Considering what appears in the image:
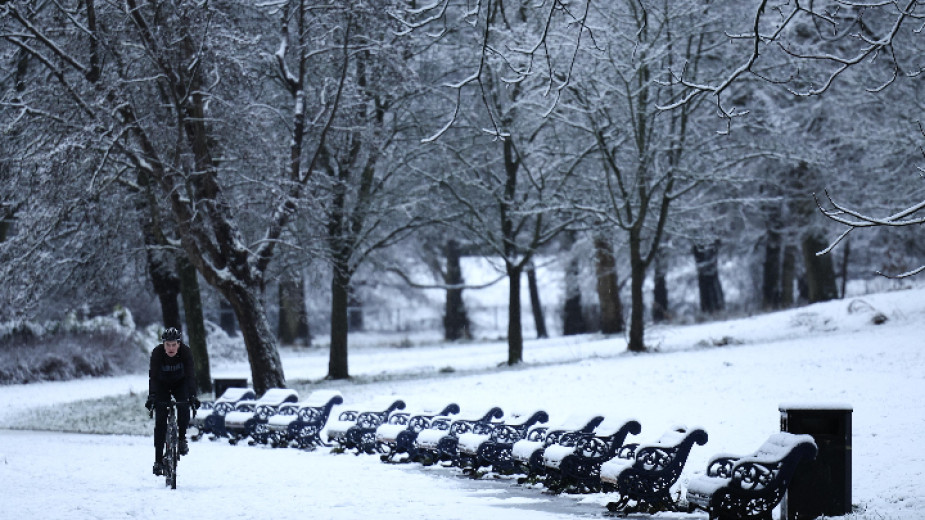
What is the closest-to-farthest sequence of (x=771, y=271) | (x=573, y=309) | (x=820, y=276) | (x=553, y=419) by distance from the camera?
(x=553, y=419)
(x=820, y=276)
(x=771, y=271)
(x=573, y=309)

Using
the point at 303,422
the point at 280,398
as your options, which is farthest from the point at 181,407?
the point at 280,398

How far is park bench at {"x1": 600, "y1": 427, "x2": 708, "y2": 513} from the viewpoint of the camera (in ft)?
33.7

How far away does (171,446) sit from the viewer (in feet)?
39.4

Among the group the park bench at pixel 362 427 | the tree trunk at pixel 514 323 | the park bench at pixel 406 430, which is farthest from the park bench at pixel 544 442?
the tree trunk at pixel 514 323

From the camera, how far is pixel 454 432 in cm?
1487

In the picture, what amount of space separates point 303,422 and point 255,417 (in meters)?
1.27

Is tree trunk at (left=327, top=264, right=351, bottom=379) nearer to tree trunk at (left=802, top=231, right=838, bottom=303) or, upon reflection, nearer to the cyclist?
tree trunk at (left=802, top=231, right=838, bottom=303)

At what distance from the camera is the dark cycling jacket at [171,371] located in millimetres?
12375

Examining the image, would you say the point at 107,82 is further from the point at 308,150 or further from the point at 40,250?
the point at 308,150

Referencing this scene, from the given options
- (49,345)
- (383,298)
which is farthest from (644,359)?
(383,298)

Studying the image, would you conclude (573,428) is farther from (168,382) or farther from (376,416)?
(376,416)

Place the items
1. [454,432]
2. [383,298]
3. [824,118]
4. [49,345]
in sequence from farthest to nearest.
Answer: [383,298], [49,345], [824,118], [454,432]

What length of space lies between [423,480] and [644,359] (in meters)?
12.3

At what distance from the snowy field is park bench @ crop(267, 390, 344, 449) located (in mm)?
464
